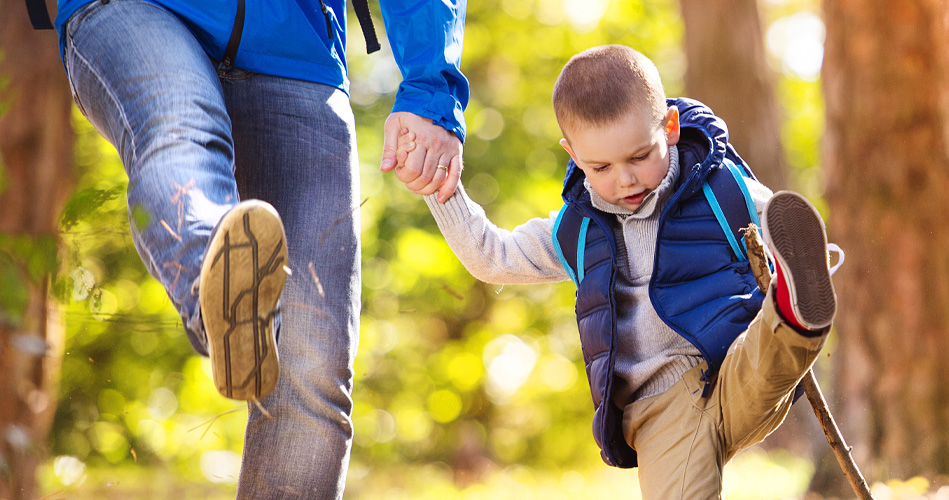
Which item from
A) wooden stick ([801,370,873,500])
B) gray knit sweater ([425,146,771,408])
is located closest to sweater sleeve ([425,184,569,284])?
gray knit sweater ([425,146,771,408])

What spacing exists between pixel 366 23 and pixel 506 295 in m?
15.9

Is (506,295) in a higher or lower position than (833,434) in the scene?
lower

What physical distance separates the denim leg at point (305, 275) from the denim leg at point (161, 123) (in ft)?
0.84

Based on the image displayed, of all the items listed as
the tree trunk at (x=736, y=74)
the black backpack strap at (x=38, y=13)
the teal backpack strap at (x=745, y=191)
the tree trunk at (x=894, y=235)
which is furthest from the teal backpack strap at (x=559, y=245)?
the tree trunk at (x=736, y=74)

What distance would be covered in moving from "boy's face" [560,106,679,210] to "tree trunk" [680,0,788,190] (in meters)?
6.33

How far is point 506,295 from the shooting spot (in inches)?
713

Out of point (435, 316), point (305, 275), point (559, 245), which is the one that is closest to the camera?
point (305, 275)

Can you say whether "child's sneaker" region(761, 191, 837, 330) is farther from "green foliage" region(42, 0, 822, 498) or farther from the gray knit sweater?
"green foliage" region(42, 0, 822, 498)

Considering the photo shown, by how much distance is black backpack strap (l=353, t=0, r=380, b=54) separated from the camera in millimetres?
2291

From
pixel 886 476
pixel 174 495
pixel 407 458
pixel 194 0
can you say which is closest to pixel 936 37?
pixel 886 476

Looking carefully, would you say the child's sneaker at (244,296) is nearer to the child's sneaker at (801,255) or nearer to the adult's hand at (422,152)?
the adult's hand at (422,152)

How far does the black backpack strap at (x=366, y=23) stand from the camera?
2291 millimetres

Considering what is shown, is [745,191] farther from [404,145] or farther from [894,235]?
[894,235]

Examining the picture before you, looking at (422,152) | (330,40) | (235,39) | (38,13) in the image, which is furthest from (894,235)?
(38,13)
